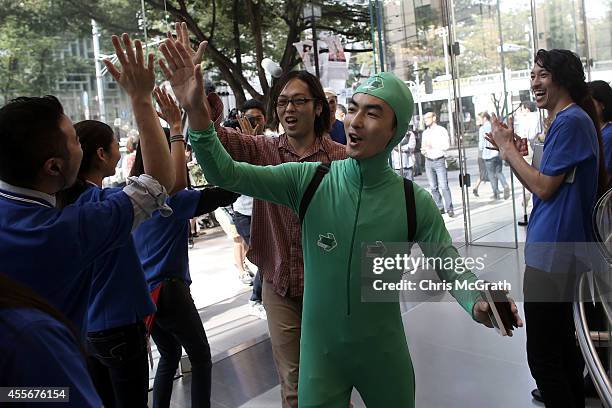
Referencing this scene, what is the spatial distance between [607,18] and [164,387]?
27.1 ft

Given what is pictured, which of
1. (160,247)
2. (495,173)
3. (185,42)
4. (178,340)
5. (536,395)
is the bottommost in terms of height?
(536,395)

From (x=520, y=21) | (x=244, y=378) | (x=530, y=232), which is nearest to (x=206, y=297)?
(x=244, y=378)

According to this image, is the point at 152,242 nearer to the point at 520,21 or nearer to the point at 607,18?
the point at 520,21

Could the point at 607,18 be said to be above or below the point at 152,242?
above

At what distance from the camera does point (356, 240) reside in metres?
1.69

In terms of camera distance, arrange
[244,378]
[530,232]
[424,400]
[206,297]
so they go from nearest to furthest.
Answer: [530,232], [424,400], [244,378], [206,297]

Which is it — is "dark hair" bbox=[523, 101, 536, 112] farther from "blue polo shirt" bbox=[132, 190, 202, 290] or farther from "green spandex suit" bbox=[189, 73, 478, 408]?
"green spandex suit" bbox=[189, 73, 478, 408]

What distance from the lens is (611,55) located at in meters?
8.16

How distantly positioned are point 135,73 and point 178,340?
1473mm

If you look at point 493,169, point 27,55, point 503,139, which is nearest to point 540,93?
point 503,139

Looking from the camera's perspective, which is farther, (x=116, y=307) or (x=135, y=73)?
(x=116, y=307)

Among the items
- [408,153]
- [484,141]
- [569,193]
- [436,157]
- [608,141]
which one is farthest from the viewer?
[408,153]

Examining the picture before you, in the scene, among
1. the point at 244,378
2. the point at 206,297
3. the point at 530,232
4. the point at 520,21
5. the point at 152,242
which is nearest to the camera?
the point at 530,232

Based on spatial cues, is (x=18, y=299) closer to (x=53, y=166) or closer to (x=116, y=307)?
(x=53, y=166)
